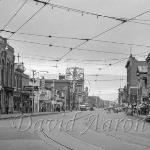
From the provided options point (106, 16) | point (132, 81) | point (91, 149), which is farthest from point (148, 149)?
point (132, 81)

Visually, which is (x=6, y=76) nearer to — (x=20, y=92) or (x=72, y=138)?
(x=20, y=92)

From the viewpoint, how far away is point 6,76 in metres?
82.6

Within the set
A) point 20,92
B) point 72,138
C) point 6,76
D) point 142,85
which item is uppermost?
point 6,76

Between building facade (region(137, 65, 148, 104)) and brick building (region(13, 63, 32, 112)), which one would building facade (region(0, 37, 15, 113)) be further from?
building facade (region(137, 65, 148, 104))

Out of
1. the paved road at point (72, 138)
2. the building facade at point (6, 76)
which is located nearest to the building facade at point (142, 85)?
the building facade at point (6, 76)

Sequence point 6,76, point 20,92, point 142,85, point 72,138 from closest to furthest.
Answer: point 72,138 < point 6,76 < point 20,92 < point 142,85

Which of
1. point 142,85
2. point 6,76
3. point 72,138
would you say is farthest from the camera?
point 142,85

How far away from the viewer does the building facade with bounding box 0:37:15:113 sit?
7869 cm

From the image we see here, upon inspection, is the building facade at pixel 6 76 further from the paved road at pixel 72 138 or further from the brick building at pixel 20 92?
the paved road at pixel 72 138

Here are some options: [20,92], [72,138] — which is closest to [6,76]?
[20,92]

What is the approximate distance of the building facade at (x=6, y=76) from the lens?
7869cm

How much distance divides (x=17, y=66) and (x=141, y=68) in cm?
4107

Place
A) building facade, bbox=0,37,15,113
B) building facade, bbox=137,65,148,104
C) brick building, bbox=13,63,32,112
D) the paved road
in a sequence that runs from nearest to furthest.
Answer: the paved road, building facade, bbox=0,37,15,113, brick building, bbox=13,63,32,112, building facade, bbox=137,65,148,104

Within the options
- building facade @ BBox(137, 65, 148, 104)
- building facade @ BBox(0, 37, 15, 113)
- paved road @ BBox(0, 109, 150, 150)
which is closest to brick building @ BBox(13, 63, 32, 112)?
building facade @ BBox(0, 37, 15, 113)
